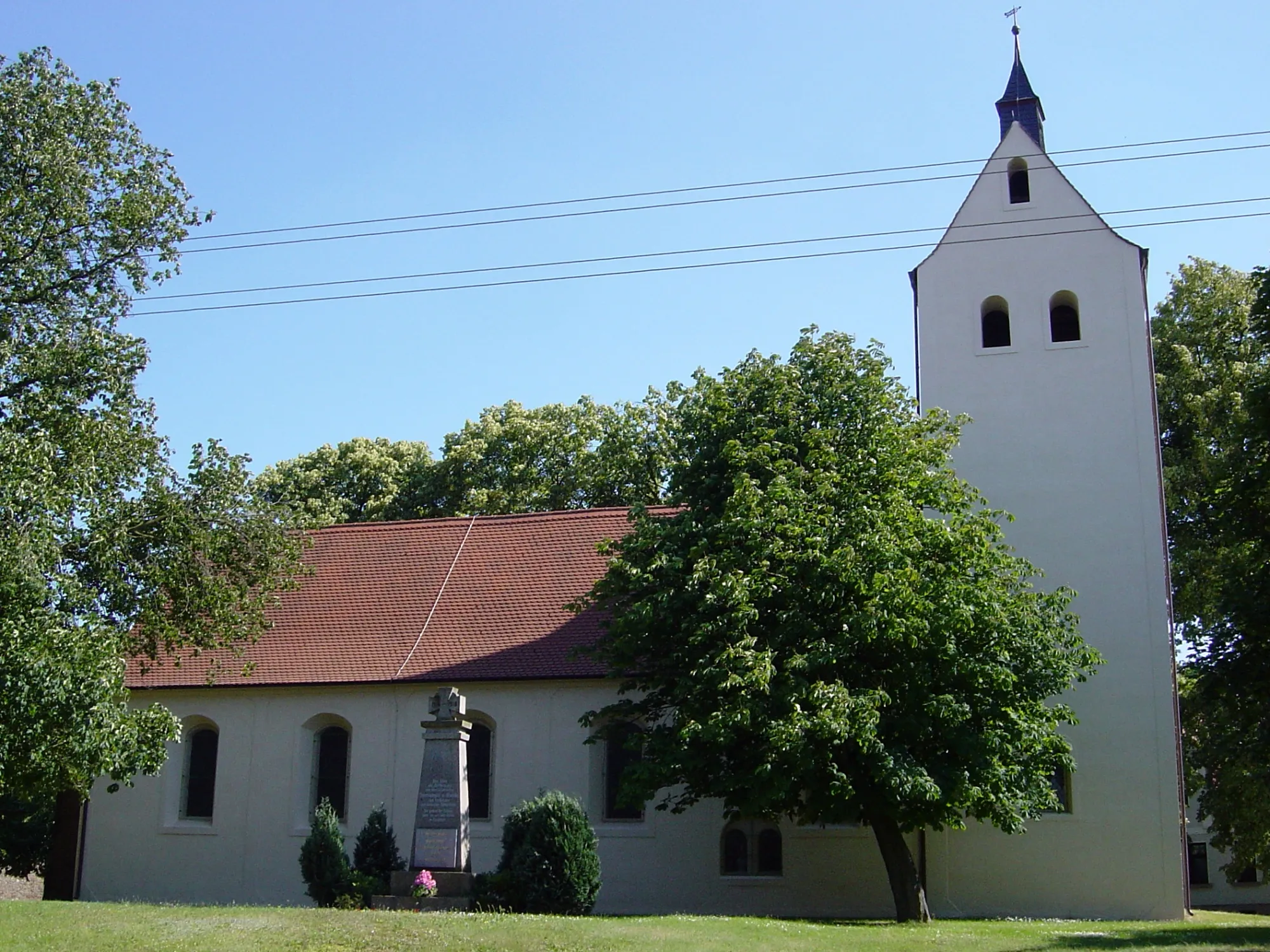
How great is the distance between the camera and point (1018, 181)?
27625 millimetres

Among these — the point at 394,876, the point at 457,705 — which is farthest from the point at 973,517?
the point at 394,876

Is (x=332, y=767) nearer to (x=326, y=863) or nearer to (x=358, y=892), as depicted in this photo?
(x=326, y=863)

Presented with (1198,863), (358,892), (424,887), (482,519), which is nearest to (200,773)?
(482,519)

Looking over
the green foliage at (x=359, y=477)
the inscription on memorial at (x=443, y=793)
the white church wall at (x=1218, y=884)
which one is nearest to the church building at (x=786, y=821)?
the inscription on memorial at (x=443, y=793)

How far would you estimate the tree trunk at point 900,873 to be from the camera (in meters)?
20.4

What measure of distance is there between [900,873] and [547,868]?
5.80 m

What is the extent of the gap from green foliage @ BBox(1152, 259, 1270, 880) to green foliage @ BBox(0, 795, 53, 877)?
23720 mm

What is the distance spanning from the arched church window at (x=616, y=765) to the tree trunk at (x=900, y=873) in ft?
16.4

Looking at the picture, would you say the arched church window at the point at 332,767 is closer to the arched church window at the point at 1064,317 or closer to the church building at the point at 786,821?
the church building at the point at 786,821

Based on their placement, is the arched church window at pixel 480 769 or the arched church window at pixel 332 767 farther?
the arched church window at pixel 332 767

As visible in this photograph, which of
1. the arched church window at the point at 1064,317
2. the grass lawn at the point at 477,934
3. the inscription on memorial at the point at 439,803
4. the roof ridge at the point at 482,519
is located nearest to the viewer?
the grass lawn at the point at 477,934

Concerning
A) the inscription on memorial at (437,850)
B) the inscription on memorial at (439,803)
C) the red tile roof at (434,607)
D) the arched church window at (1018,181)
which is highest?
the arched church window at (1018,181)

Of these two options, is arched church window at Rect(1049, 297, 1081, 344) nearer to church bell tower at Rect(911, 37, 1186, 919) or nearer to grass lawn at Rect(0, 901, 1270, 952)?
church bell tower at Rect(911, 37, 1186, 919)

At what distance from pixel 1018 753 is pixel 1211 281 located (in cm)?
1942
